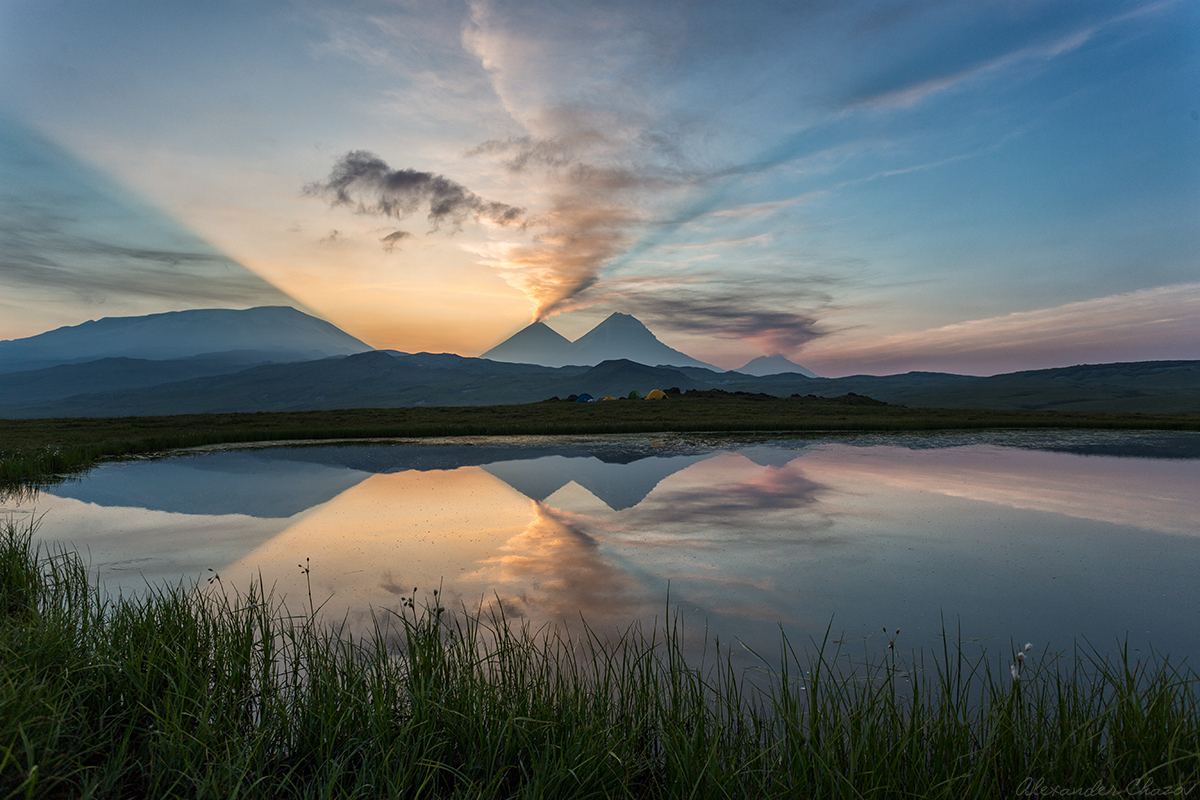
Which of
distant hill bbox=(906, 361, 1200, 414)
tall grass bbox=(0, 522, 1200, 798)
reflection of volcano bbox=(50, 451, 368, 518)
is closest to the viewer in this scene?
tall grass bbox=(0, 522, 1200, 798)

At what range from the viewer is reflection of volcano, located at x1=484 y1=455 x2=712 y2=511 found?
49.6 ft

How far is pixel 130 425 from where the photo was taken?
3759cm

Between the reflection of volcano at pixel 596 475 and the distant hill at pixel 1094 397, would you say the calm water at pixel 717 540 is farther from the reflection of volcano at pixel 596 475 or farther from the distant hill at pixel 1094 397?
the distant hill at pixel 1094 397

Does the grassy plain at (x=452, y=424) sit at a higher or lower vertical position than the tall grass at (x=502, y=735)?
higher

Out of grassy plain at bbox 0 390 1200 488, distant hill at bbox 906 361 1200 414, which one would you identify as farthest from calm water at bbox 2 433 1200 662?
distant hill at bbox 906 361 1200 414

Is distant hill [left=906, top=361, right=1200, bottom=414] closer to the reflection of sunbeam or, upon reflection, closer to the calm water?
the calm water

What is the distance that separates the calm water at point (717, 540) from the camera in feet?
22.3

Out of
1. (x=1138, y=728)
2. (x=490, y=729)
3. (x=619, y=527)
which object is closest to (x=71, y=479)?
(x=619, y=527)

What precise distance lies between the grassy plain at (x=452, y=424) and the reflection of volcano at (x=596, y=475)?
13.5 meters

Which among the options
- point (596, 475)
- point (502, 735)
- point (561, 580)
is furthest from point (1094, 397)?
point (502, 735)

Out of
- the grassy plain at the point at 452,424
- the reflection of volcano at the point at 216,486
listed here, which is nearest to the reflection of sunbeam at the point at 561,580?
the reflection of volcano at the point at 216,486

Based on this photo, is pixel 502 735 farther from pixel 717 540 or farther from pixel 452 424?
pixel 452 424

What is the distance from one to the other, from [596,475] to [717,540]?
8.39 m

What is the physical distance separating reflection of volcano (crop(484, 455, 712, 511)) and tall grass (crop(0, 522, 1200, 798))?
9.33 m
